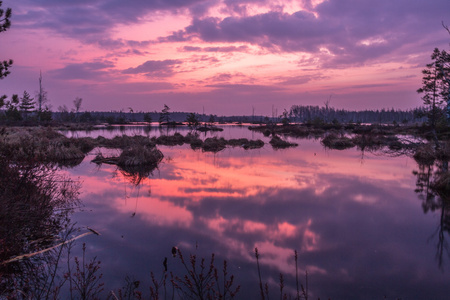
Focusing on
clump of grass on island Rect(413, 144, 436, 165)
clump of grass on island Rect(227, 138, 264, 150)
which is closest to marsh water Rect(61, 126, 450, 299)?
clump of grass on island Rect(413, 144, 436, 165)

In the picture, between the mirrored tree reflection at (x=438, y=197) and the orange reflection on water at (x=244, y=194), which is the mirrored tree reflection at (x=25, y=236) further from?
the mirrored tree reflection at (x=438, y=197)

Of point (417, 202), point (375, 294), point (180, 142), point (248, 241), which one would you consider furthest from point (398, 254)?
point (180, 142)

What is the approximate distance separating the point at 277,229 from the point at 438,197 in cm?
992

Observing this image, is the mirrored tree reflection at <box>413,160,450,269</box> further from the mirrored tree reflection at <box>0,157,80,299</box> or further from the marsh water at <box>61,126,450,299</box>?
the mirrored tree reflection at <box>0,157,80,299</box>

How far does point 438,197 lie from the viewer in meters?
14.1

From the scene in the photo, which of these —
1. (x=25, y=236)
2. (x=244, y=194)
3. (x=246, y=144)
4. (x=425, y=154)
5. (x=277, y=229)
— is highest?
(x=246, y=144)

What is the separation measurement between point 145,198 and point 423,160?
2604 centimetres

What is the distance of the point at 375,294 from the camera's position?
6207mm

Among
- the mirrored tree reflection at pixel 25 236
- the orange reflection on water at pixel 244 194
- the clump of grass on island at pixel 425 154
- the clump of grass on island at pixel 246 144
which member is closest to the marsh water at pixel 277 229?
the orange reflection on water at pixel 244 194

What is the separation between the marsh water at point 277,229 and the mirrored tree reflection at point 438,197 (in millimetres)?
120

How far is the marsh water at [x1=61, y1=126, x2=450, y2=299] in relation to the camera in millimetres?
6855

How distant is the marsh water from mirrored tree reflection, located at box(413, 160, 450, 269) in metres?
0.12

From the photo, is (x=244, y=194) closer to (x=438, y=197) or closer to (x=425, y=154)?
(x=438, y=197)

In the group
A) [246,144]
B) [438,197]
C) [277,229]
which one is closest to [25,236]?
[277,229]
